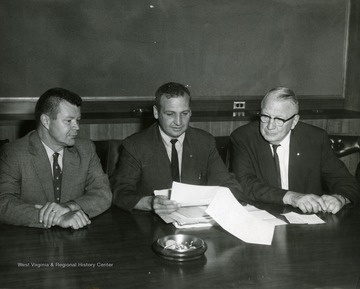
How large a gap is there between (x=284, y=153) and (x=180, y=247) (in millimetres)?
1370

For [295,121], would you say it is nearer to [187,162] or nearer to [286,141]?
[286,141]

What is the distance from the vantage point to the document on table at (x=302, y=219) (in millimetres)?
2043

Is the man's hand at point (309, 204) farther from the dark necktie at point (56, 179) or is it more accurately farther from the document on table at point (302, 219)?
A: the dark necktie at point (56, 179)

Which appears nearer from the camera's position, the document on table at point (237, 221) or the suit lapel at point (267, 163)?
the document on table at point (237, 221)

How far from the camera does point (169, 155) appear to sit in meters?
2.77

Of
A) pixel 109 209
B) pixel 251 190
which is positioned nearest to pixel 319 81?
pixel 251 190

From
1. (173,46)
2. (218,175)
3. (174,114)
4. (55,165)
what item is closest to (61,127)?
(55,165)

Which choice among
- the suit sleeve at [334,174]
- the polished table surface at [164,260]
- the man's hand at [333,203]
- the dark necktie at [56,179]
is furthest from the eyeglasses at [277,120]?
the dark necktie at [56,179]

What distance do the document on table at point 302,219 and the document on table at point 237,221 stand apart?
158 mm

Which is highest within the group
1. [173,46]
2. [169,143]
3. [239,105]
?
[173,46]

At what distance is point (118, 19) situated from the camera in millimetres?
4047

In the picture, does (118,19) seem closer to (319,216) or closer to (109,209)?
(109,209)

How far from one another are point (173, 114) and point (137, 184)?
1.59 feet

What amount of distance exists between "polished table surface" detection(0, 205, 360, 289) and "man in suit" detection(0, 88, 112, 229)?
0.31m
